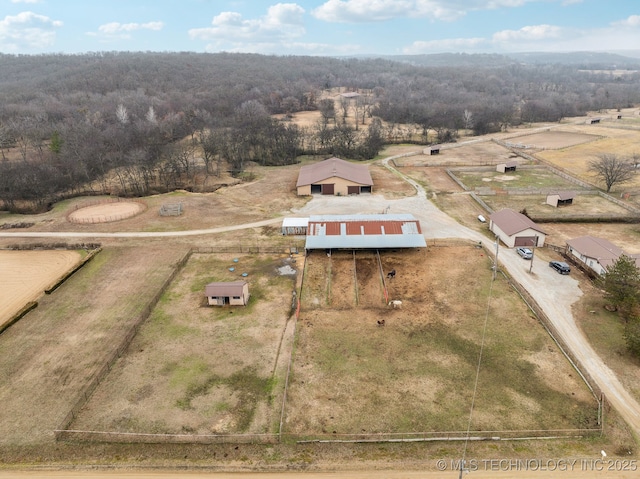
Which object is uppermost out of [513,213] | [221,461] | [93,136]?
[93,136]

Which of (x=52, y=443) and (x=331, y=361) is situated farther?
(x=331, y=361)

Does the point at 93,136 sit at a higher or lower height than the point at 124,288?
higher

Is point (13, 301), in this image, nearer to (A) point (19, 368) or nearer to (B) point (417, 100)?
(A) point (19, 368)

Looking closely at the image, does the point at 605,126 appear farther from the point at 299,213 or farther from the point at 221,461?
Result: the point at 221,461

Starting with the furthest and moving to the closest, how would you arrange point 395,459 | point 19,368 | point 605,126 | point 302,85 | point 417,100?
point 302,85 < point 417,100 < point 605,126 < point 19,368 < point 395,459

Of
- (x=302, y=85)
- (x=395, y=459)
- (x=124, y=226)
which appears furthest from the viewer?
(x=302, y=85)

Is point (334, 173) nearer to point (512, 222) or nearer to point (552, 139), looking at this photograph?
point (512, 222)

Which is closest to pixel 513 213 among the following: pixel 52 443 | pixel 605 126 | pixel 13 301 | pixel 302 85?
pixel 52 443

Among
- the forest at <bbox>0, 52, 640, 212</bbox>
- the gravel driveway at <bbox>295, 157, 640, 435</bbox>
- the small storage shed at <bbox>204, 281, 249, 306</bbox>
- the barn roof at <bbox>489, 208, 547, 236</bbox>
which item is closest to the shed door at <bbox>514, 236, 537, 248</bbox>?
the barn roof at <bbox>489, 208, 547, 236</bbox>
